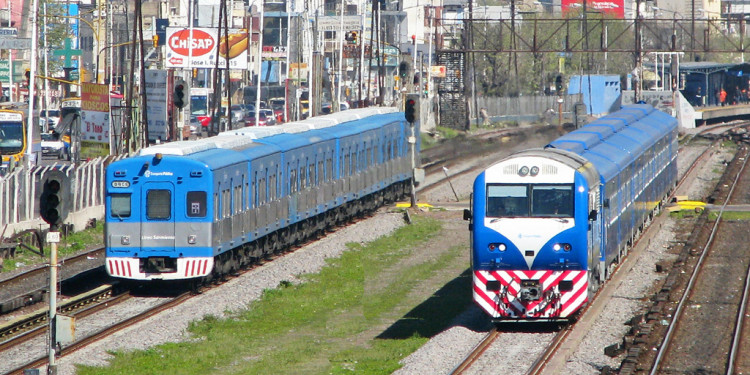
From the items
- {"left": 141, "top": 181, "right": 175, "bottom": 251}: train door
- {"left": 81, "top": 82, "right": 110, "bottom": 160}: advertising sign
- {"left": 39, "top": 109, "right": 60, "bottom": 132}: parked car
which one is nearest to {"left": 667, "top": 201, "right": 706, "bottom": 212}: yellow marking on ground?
{"left": 81, "top": 82, "right": 110, "bottom": 160}: advertising sign

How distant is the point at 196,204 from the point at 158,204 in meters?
0.77

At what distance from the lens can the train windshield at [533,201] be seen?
62.8 ft

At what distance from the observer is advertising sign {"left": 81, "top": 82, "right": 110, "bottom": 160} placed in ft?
121

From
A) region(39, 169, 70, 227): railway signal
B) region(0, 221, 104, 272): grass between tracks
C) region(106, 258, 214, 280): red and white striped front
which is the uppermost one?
region(39, 169, 70, 227): railway signal

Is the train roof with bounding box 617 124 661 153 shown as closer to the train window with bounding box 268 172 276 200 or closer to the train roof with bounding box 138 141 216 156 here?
the train window with bounding box 268 172 276 200

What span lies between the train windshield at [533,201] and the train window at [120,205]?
821 cm

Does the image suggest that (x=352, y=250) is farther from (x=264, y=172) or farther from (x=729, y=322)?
(x=729, y=322)

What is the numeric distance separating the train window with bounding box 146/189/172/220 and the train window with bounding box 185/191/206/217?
0.38 metres

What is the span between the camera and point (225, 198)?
25.1 meters

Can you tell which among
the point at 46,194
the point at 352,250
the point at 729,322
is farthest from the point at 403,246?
the point at 46,194

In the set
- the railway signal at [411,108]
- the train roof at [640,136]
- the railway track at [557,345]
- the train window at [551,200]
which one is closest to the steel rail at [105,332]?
the railway track at [557,345]

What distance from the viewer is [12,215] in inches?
1198

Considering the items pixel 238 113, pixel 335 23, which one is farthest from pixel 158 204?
pixel 238 113

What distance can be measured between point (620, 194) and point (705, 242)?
7643 millimetres
